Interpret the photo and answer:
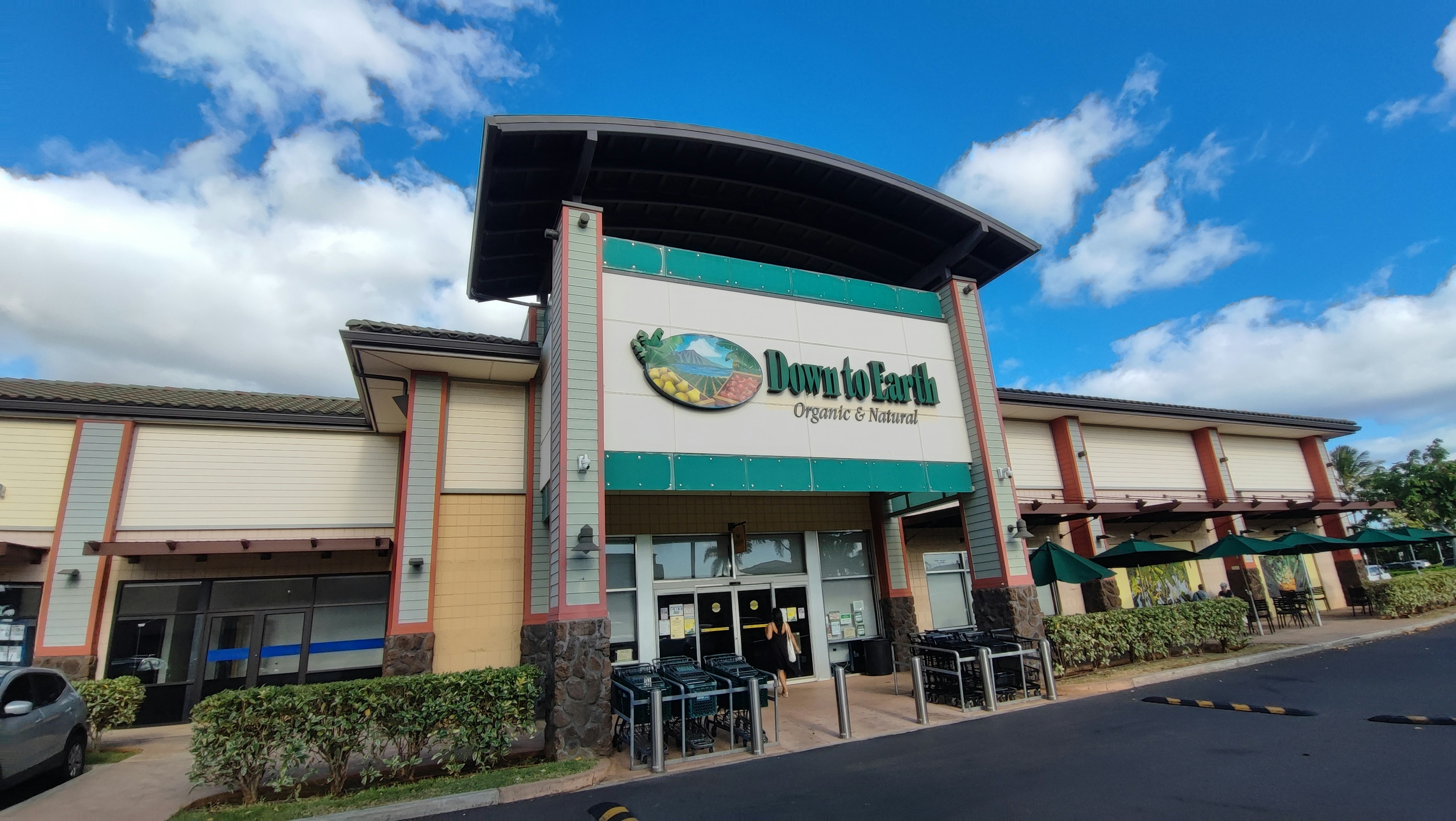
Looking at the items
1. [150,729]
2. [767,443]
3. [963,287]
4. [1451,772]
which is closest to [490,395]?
[767,443]

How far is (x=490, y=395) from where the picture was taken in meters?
13.4

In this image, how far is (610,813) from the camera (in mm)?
6598

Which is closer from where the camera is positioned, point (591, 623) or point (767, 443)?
point (591, 623)

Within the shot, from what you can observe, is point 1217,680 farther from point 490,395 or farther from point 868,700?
point 490,395

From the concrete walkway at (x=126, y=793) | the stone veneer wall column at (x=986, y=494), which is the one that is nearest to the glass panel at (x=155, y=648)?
the concrete walkway at (x=126, y=793)

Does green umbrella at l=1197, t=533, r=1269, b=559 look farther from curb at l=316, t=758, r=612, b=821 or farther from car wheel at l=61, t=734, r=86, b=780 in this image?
car wheel at l=61, t=734, r=86, b=780

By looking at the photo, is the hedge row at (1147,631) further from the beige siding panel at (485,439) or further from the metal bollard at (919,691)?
the beige siding panel at (485,439)

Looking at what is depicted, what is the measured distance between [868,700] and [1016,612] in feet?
10.8

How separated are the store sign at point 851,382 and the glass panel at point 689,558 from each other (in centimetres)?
419

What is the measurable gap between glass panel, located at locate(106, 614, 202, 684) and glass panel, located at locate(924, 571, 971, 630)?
16.0 metres

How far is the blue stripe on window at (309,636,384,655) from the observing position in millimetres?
13641

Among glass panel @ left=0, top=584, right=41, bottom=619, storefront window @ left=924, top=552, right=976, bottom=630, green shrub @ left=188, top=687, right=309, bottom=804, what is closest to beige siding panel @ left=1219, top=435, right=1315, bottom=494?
storefront window @ left=924, top=552, right=976, bottom=630

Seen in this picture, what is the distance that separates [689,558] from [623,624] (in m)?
1.92

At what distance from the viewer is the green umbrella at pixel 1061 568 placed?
13016mm
